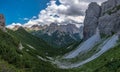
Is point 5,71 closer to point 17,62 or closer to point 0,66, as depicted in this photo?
point 0,66

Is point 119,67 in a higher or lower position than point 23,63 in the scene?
lower

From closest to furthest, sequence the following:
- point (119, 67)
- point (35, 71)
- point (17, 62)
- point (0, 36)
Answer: point (119, 67) < point (35, 71) < point (17, 62) < point (0, 36)

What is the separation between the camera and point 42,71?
467 ft

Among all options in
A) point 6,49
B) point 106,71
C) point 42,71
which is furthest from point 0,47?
point 106,71

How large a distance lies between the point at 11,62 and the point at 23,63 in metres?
8.24

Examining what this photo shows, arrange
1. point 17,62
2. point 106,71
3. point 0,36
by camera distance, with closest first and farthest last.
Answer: point 106,71 → point 17,62 → point 0,36

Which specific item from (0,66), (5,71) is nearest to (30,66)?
(0,66)

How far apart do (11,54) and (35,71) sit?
72.7ft

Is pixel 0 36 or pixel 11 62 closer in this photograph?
pixel 11 62

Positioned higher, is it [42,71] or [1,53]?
[1,53]

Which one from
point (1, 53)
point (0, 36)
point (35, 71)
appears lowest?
point (35, 71)

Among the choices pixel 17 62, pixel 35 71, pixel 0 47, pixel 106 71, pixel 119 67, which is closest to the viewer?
pixel 119 67

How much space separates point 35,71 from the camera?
446 ft

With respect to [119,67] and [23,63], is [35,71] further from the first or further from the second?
[119,67]
